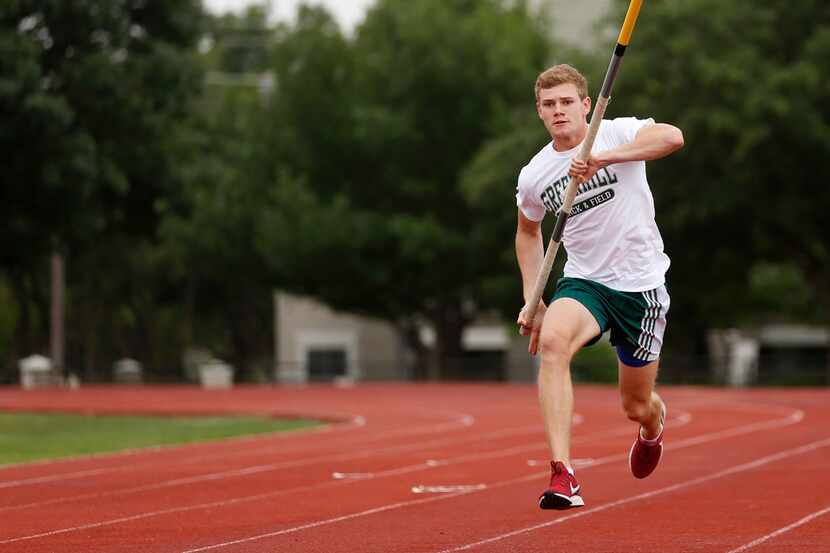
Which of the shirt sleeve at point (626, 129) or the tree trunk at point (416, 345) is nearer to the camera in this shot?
the shirt sleeve at point (626, 129)

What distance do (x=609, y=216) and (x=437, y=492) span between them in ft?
11.6

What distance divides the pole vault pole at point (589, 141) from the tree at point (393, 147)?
37.6 metres

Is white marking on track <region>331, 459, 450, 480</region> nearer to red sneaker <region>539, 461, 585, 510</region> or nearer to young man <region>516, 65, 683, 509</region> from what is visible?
young man <region>516, 65, 683, 509</region>

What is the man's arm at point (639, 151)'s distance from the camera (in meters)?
8.48

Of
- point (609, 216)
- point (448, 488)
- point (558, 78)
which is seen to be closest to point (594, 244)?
point (609, 216)

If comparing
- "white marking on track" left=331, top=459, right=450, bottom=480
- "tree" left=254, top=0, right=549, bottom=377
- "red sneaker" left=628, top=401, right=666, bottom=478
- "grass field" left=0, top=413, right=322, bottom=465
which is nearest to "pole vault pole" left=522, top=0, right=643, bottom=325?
"red sneaker" left=628, top=401, right=666, bottom=478

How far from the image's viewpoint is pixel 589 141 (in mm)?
8469

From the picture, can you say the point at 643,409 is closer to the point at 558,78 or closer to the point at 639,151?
the point at 639,151

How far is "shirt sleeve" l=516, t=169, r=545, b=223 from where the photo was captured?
9.12m

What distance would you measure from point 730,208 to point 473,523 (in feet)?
95.7

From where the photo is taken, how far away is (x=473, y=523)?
9.58 m

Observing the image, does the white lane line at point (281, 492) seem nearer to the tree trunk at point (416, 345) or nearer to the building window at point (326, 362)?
the tree trunk at point (416, 345)

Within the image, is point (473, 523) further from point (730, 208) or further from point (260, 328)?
point (260, 328)

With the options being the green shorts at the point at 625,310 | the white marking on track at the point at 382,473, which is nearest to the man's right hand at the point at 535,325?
the green shorts at the point at 625,310
